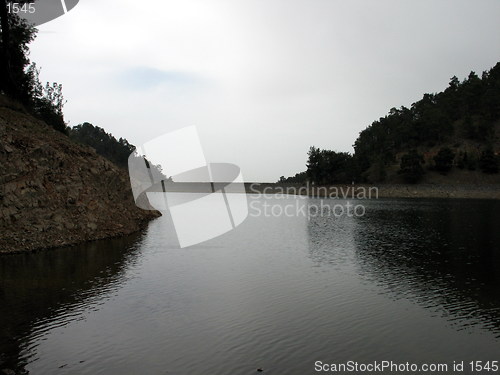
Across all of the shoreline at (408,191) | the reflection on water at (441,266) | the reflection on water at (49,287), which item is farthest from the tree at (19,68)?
the shoreline at (408,191)

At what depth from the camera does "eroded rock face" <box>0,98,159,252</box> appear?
31.3 m

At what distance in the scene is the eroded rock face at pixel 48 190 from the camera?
31266 mm

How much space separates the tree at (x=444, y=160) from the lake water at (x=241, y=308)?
4965 inches

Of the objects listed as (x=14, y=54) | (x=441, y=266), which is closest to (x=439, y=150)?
(x=441, y=266)

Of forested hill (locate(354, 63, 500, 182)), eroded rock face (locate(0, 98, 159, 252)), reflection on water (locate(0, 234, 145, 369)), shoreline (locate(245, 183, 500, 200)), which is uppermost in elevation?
A: forested hill (locate(354, 63, 500, 182))

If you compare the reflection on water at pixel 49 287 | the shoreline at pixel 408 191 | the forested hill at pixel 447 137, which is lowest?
the shoreline at pixel 408 191

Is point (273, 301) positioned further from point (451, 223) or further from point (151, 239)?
point (451, 223)

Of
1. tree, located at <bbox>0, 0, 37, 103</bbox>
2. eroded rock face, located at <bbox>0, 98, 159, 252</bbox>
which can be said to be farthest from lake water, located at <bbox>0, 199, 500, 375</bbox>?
tree, located at <bbox>0, 0, 37, 103</bbox>

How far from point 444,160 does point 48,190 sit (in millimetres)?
148236

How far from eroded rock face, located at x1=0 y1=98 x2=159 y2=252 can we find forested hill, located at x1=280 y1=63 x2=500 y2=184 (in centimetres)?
13223

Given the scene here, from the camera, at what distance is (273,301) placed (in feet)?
65.3

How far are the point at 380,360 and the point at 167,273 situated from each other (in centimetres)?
1634

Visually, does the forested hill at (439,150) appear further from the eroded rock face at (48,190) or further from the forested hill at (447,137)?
the eroded rock face at (48,190)

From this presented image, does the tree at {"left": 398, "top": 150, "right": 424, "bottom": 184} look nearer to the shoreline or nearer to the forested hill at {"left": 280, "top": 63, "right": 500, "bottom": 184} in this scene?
the forested hill at {"left": 280, "top": 63, "right": 500, "bottom": 184}
